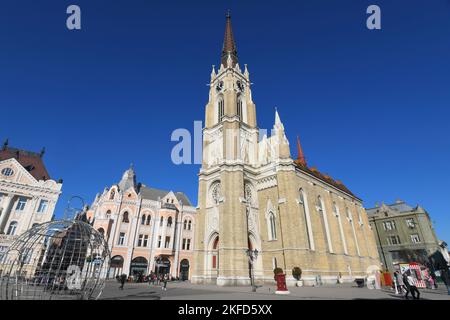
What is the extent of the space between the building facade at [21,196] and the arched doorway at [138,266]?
14561mm

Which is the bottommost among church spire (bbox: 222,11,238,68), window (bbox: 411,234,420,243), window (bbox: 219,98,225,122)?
window (bbox: 411,234,420,243)

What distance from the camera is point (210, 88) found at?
147ft

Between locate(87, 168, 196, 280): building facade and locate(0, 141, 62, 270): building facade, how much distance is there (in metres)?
7.80

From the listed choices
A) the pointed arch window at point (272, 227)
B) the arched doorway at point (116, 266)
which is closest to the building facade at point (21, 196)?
the arched doorway at point (116, 266)

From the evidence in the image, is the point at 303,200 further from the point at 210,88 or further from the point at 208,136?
the point at 210,88

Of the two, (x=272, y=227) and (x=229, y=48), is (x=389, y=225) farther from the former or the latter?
(x=229, y=48)

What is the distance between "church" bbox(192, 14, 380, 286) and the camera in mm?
27730

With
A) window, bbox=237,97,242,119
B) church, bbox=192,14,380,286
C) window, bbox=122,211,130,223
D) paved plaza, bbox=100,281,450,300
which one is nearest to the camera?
paved plaza, bbox=100,281,450,300

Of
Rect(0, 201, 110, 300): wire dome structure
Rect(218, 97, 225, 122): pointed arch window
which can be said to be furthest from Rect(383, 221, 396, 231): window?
Rect(0, 201, 110, 300): wire dome structure

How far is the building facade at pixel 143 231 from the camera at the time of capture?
39.3 meters

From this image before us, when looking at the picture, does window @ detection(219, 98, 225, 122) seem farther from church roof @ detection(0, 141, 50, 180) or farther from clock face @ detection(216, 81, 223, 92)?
church roof @ detection(0, 141, 50, 180)
